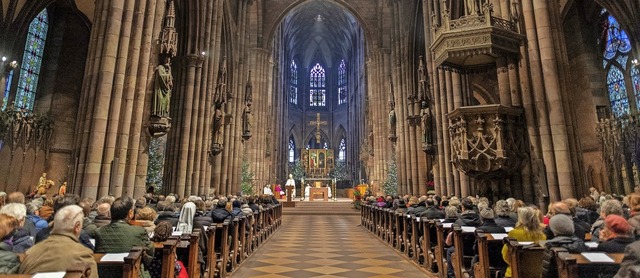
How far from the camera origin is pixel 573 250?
113 inches

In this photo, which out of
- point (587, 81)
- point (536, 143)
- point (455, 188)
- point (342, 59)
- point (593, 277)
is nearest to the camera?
point (593, 277)

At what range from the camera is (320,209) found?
2172 cm

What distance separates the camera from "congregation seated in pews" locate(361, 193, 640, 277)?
2.57m

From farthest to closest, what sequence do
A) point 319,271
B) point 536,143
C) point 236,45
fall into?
point 236,45, point 536,143, point 319,271

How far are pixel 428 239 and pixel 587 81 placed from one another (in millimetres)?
18478

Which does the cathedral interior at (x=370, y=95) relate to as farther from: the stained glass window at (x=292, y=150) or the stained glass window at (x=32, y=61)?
the stained glass window at (x=292, y=150)

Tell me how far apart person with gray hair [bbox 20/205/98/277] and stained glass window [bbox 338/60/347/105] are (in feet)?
151

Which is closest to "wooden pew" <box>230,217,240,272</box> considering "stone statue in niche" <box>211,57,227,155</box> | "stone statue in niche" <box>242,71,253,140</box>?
"stone statue in niche" <box>211,57,227,155</box>

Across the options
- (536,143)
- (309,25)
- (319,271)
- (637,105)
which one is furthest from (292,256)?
(309,25)

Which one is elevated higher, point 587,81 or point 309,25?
point 309,25

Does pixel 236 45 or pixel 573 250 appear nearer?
pixel 573 250

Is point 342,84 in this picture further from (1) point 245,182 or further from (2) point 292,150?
(1) point 245,182

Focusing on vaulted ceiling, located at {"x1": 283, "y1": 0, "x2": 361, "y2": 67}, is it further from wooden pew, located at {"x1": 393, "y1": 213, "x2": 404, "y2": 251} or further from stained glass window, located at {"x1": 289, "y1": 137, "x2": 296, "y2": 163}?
wooden pew, located at {"x1": 393, "y1": 213, "x2": 404, "y2": 251}

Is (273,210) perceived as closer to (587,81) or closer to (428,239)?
(428,239)
